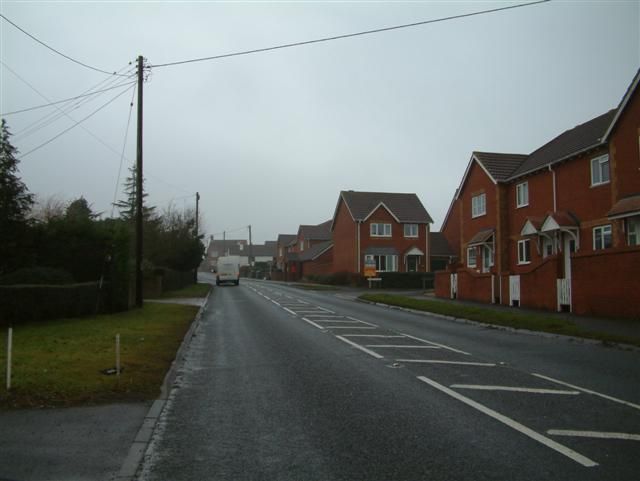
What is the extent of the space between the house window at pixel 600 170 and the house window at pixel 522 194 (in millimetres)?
5241

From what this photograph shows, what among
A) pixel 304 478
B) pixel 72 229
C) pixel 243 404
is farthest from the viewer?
pixel 72 229

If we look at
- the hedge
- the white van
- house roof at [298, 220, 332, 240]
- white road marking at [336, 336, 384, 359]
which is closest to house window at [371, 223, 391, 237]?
the white van

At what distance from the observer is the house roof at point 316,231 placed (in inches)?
3371

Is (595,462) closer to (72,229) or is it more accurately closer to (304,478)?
(304,478)

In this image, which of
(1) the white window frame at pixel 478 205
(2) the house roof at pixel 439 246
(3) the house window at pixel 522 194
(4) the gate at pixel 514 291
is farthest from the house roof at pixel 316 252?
(4) the gate at pixel 514 291

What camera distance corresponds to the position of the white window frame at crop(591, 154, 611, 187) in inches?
889

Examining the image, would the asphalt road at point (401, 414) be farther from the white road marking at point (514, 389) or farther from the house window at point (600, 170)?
the house window at point (600, 170)

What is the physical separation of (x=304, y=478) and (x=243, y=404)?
289 cm

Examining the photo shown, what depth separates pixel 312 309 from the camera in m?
24.9

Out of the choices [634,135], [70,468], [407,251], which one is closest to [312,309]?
[634,135]

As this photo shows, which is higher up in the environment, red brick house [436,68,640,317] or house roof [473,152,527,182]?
house roof [473,152,527,182]

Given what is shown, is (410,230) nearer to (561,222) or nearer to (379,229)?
(379,229)

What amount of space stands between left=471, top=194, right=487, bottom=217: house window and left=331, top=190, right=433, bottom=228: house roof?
72.8ft

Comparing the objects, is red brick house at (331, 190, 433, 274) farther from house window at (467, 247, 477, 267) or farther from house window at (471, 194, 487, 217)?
house window at (471, 194, 487, 217)
